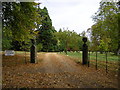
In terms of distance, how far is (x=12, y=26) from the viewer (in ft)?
27.9

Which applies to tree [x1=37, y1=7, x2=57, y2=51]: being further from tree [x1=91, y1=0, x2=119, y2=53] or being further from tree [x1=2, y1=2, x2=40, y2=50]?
tree [x1=2, y1=2, x2=40, y2=50]

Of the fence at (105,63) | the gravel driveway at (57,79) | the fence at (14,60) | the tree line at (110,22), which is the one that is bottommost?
the fence at (105,63)

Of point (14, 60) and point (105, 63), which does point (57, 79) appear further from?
point (14, 60)

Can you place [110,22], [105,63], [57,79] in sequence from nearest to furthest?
[57,79]
[110,22]
[105,63]


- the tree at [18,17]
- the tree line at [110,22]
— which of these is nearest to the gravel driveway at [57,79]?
the tree line at [110,22]

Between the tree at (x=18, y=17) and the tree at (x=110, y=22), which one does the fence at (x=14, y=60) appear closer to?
the tree at (x=18, y=17)

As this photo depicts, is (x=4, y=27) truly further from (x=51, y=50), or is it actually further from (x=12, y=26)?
(x=51, y=50)

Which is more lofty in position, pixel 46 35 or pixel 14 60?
pixel 46 35

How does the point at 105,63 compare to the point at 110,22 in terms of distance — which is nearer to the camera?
the point at 110,22

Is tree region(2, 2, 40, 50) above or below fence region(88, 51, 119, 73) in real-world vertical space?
above

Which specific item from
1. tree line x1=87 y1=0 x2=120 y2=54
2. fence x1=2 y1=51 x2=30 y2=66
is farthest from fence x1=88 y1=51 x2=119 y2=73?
fence x1=2 y1=51 x2=30 y2=66

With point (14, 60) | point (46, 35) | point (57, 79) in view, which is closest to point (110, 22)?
point (57, 79)

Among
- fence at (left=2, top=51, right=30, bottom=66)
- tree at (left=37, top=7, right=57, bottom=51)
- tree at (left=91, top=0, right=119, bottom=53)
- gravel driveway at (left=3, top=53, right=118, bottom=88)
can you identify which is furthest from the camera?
tree at (left=37, top=7, right=57, bottom=51)

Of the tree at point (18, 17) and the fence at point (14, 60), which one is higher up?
the tree at point (18, 17)
